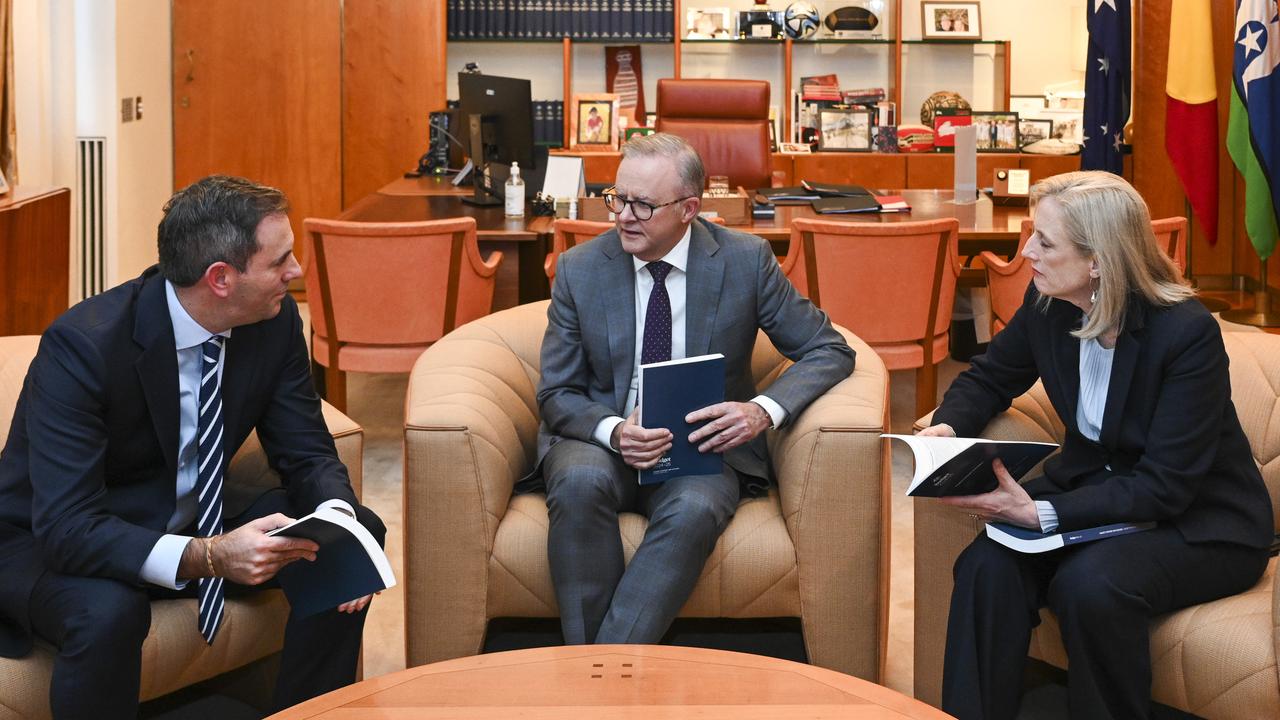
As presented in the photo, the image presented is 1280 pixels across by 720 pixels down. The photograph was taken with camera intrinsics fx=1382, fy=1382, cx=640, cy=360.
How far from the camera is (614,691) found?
6.46 feet

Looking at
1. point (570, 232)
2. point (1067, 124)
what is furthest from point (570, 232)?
point (1067, 124)

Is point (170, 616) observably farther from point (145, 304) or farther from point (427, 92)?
point (427, 92)

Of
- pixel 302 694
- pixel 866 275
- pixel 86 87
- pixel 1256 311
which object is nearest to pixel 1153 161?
pixel 1256 311

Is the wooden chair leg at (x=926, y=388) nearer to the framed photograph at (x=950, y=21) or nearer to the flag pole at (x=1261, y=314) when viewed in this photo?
the flag pole at (x=1261, y=314)

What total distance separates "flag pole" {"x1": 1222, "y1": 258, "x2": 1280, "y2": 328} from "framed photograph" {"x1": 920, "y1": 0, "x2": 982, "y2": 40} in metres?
2.00

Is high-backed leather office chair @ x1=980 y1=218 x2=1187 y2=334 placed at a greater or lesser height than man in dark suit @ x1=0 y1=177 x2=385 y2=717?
greater

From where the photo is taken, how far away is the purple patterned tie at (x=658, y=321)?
9.46ft

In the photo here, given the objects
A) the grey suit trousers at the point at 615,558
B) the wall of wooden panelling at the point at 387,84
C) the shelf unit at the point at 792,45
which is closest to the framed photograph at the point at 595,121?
the shelf unit at the point at 792,45

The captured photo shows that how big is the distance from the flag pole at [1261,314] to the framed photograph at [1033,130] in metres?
1.31

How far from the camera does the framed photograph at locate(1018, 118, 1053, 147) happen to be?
288 inches

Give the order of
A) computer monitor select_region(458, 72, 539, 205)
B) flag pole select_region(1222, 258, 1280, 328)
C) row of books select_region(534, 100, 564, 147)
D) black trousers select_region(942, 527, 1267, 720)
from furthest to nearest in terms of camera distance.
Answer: row of books select_region(534, 100, 564, 147) → flag pole select_region(1222, 258, 1280, 328) → computer monitor select_region(458, 72, 539, 205) → black trousers select_region(942, 527, 1267, 720)

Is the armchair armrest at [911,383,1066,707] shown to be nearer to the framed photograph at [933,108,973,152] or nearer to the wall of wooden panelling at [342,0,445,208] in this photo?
the framed photograph at [933,108,973,152]

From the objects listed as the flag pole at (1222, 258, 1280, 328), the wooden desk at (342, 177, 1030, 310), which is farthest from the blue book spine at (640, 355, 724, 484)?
the flag pole at (1222, 258, 1280, 328)

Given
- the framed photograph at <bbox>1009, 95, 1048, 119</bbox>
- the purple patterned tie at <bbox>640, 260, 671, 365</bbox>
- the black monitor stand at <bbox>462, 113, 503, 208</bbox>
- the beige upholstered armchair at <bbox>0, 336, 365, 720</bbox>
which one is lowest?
the beige upholstered armchair at <bbox>0, 336, 365, 720</bbox>
